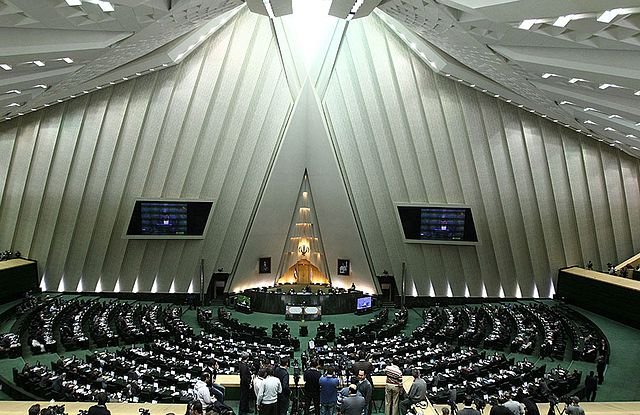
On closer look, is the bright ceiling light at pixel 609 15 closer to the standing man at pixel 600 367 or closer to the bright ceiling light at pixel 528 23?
the bright ceiling light at pixel 528 23

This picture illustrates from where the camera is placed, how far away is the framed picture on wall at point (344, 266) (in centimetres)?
3158

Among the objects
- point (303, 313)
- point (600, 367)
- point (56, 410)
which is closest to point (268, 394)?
point (56, 410)

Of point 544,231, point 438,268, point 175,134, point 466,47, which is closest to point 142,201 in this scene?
point 175,134

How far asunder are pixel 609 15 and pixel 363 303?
2133 cm

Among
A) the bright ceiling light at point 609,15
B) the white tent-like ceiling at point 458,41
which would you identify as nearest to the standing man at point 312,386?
the white tent-like ceiling at point 458,41

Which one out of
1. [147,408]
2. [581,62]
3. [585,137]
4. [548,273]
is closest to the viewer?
[147,408]

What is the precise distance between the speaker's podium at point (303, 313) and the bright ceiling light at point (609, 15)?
64.6 feet


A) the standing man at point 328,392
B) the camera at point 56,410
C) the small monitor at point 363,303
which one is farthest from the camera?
the small monitor at point 363,303

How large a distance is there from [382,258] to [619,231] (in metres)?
12.1

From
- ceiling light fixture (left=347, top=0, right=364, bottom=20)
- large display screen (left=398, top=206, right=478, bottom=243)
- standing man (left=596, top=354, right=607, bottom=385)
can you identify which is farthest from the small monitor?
ceiling light fixture (left=347, top=0, right=364, bottom=20)

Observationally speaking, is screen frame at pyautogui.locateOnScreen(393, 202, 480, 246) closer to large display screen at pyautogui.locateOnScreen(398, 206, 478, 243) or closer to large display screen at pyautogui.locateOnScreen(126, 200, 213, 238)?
large display screen at pyautogui.locateOnScreen(398, 206, 478, 243)

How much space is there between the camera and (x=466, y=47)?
15094mm

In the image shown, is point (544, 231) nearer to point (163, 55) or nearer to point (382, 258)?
point (382, 258)

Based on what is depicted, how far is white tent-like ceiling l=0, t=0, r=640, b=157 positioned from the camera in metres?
9.29
